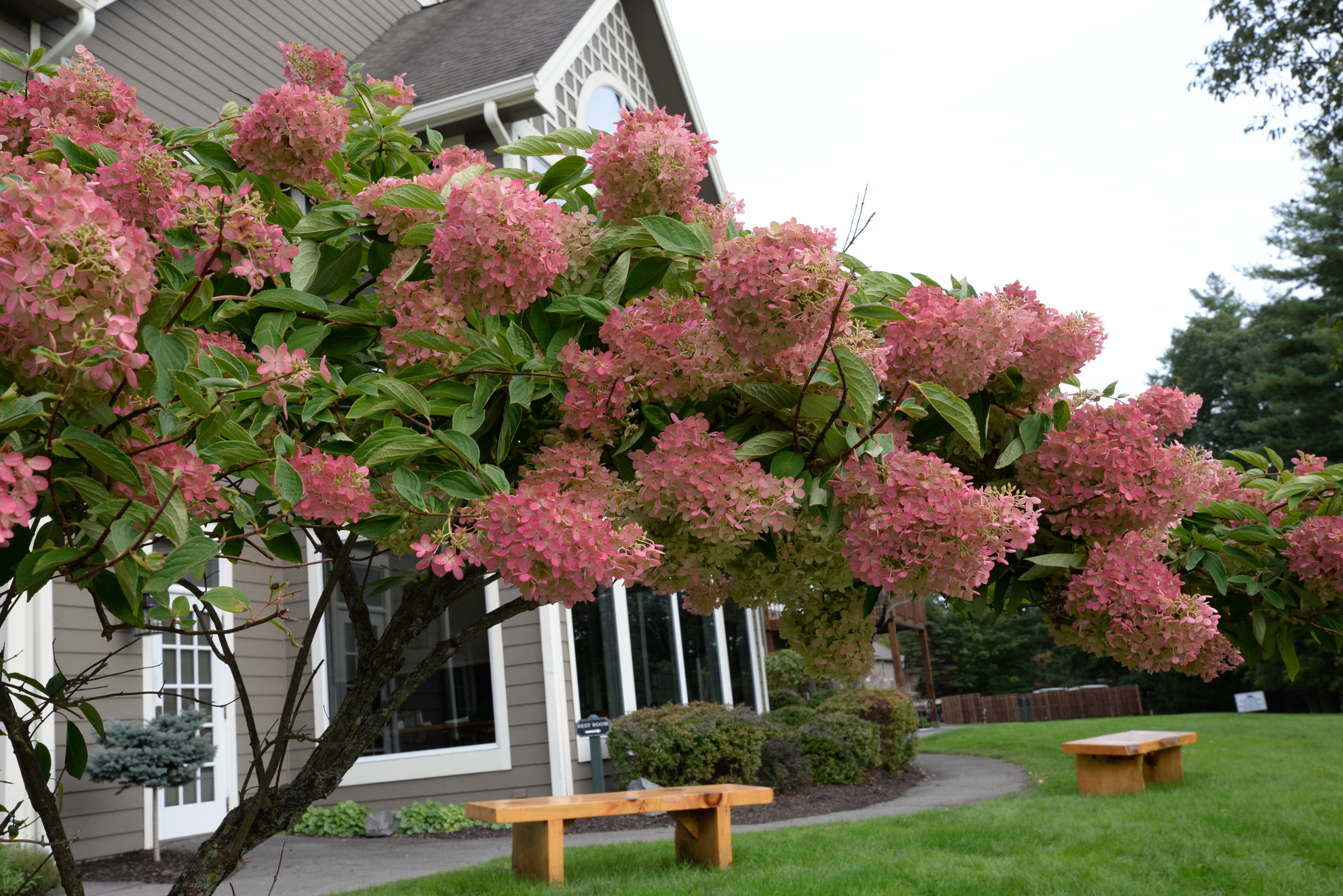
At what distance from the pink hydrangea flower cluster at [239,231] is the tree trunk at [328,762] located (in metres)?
0.72

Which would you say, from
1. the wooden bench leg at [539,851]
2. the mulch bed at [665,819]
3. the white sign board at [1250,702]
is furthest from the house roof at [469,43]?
the white sign board at [1250,702]

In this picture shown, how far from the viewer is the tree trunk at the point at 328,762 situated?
174cm

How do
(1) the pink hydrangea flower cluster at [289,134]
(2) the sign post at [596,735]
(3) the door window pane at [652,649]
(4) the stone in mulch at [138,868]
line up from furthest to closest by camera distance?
(3) the door window pane at [652,649], (2) the sign post at [596,735], (4) the stone in mulch at [138,868], (1) the pink hydrangea flower cluster at [289,134]

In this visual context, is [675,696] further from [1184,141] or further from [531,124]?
[1184,141]

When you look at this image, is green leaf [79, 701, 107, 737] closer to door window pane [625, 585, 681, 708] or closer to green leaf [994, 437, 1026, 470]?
green leaf [994, 437, 1026, 470]

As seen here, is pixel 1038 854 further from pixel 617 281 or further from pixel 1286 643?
pixel 617 281

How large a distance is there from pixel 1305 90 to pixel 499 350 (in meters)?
13.1

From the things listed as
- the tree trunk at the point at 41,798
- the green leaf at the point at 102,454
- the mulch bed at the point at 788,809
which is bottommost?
the mulch bed at the point at 788,809

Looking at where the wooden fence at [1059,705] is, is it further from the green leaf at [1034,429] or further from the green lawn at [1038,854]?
the green leaf at [1034,429]

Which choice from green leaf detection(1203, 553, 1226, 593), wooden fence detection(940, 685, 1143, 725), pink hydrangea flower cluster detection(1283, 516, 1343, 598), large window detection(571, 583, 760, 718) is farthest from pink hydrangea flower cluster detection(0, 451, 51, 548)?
wooden fence detection(940, 685, 1143, 725)

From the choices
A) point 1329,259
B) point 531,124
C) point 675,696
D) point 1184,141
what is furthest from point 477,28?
point 1329,259

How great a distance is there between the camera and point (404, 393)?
52.1 inches

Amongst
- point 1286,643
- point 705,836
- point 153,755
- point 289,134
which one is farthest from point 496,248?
point 153,755

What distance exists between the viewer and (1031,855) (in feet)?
20.2
